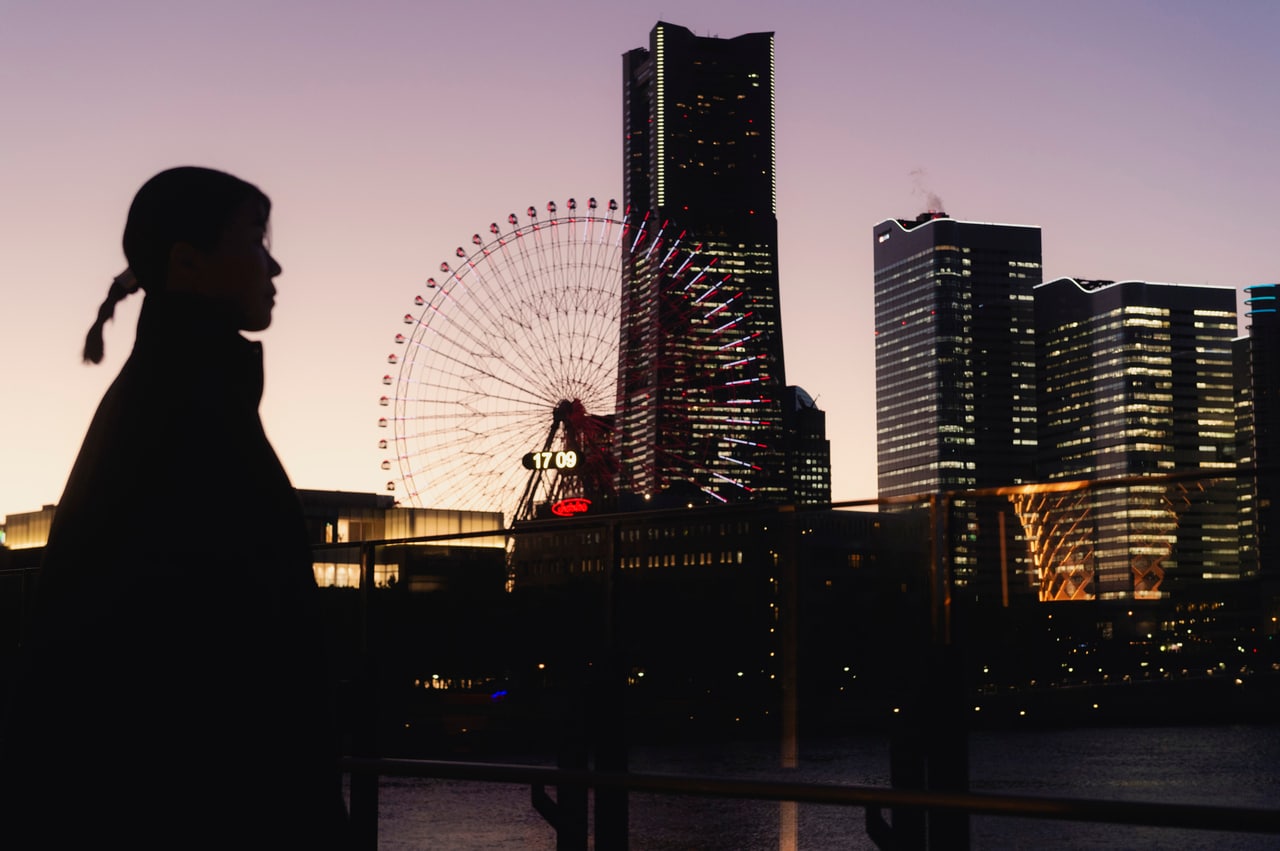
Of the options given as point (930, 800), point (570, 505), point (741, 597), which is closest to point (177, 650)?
point (930, 800)

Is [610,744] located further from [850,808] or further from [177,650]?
[850,808]

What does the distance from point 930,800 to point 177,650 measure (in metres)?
1.86

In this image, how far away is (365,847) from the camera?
6793mm

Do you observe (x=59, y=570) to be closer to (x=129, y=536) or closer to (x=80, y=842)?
(x=129, y=536)

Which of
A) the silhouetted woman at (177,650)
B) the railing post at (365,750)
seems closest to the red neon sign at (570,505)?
the railing post at (365,750)

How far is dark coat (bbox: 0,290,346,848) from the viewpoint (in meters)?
1.59

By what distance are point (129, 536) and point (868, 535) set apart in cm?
371

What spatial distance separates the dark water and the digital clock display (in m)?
7.89

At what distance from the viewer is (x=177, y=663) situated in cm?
160

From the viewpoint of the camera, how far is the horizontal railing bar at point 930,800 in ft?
8.80

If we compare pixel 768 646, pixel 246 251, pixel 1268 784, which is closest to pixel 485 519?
pixel 1268 784

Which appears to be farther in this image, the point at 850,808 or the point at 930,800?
the point at 850,808

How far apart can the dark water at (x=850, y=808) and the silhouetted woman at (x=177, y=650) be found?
8892mm

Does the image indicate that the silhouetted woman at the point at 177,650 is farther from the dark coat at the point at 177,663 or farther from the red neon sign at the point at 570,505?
the red neon sign at the point at 570,505
